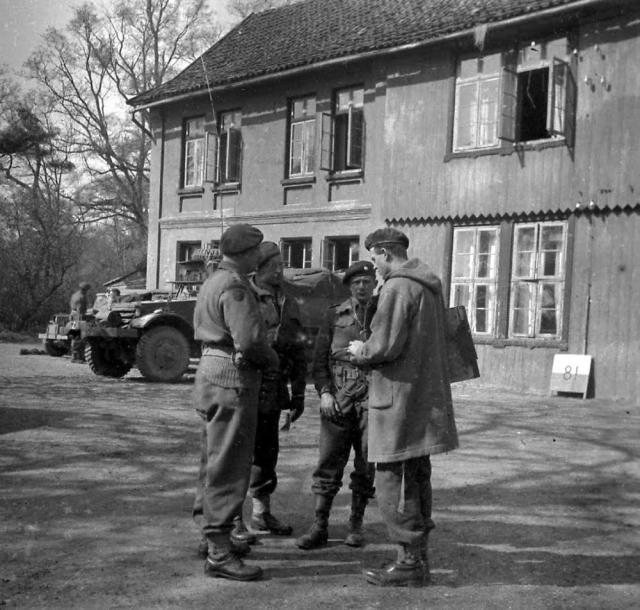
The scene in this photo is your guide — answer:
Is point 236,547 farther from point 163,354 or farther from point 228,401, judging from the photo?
point 163,354

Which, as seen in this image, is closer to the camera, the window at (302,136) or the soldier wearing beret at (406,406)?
the soldier wearing beret at (406,406)

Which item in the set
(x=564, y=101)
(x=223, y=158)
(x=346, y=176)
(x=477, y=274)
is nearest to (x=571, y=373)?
(x=477, y=274)

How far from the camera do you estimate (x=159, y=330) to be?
1370cm

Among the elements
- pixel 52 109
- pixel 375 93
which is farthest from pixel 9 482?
pixel 52 109

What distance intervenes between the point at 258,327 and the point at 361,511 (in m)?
1.31

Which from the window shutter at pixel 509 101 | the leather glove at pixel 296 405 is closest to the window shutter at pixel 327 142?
the window shutter at pixel 509 101

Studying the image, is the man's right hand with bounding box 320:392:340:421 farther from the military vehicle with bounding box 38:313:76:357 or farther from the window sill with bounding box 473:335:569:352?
the military vehicle with bounding box 38:313:76:357

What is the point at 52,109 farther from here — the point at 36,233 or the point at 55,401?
the point at 55,401

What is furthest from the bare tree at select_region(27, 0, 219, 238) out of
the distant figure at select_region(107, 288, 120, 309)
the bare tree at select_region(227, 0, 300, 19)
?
the distant figure at select_region(107, 288, 120, 309)

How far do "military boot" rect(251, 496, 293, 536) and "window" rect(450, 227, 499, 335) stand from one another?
383 inches

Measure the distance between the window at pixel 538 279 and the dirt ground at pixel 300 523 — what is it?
3871mm

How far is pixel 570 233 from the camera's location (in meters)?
13.4

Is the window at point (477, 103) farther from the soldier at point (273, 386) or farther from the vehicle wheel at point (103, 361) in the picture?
the soldier at point (273, 386)

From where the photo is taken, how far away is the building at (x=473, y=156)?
12938 millimetres
